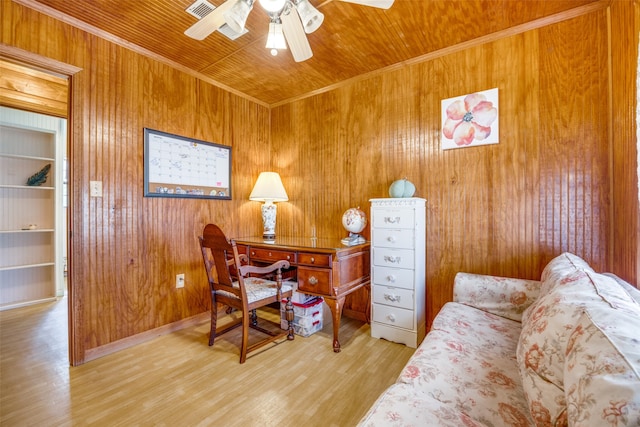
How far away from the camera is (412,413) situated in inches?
34.2

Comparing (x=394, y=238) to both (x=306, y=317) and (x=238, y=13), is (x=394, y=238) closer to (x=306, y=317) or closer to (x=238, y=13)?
(x=306, y=317)

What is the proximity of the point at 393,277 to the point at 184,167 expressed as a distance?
215cm

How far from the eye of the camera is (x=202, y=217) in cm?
275

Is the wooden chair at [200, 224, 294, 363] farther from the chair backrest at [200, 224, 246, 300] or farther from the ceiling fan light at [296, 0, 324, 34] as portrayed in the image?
the ceiling fan light at [296, 0, 324, 34]

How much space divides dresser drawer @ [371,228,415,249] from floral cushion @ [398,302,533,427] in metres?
0.69

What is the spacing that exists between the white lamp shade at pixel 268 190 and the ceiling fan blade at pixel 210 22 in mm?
1517

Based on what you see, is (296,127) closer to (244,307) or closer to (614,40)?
(244,307)

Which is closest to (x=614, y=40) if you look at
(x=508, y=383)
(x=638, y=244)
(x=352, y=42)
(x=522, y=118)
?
(x=522, y=118)

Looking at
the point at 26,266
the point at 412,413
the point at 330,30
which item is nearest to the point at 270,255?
the point at 412,413

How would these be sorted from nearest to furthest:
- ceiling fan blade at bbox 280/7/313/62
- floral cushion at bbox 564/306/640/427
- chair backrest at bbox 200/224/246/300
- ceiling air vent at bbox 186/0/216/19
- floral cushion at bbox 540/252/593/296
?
floral cushion at bbox 564/306/640/427
floral cushion at bbox 540/252/593/296
ceiling fan blade at bbox 280/7/313/62
ceiling air vent at bbox 186/0/216/19
chair backrest at bbox 200/224/246/300

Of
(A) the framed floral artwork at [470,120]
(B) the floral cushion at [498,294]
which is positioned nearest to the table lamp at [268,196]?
(A) the framed floral artwork at [470,120]

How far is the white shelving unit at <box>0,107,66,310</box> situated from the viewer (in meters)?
3.05

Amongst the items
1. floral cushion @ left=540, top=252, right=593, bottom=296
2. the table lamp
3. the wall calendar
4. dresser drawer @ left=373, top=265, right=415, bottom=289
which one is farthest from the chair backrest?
floral cushion @ left=540, top=252, right=593, bottom=296

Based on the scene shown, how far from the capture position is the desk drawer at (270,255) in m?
2.32
